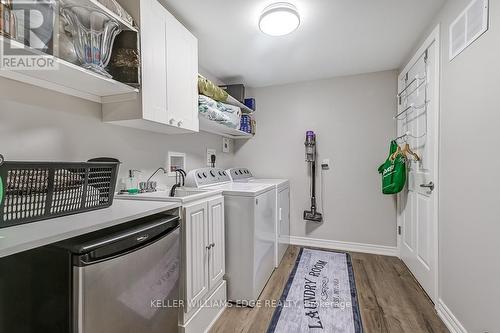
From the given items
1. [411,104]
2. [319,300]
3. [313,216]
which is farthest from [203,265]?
[411,104]

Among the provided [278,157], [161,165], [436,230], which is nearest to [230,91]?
[278,157]

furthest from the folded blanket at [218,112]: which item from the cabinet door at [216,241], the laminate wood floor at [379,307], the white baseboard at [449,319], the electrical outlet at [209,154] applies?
the white baseboard at [449,319]

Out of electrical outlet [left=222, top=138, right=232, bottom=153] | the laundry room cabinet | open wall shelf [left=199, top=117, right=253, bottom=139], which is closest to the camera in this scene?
the laundry room cabinet

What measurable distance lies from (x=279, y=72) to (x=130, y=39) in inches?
74.4

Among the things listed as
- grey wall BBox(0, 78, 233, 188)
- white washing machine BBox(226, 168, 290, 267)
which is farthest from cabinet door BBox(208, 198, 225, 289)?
white washing machine BBox(226, 168, 290, 267)

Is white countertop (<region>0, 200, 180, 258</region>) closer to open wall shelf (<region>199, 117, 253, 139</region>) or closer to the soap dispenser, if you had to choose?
the soap dispenser

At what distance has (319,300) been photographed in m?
1.90

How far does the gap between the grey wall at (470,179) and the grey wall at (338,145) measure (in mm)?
1140

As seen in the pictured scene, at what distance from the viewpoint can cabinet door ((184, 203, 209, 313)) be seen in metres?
1.42

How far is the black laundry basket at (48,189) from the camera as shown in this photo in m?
0.82

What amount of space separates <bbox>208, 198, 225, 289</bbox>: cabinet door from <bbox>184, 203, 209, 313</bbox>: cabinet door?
0.05 meters

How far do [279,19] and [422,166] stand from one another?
5.73ft

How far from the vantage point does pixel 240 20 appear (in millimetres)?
1806

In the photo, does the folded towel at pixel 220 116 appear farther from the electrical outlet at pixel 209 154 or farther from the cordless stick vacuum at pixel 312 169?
the cordless stick vacuum at pixel 312 169
